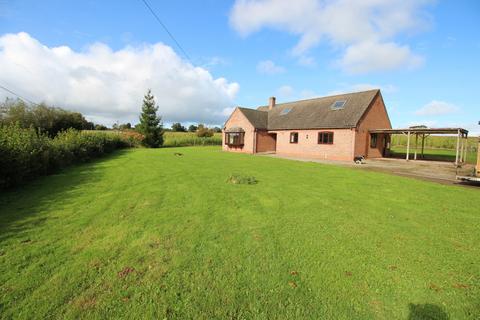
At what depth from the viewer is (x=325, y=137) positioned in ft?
68.6

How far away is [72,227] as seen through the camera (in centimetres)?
461

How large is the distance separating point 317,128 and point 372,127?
491cm

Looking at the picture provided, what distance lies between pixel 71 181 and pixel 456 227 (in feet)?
40.4

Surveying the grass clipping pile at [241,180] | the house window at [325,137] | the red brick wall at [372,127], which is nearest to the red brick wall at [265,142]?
the house window at [325,137]

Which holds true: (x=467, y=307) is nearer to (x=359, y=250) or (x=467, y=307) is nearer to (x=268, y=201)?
(x=359, y=250)

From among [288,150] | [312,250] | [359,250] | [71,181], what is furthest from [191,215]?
[288,150]

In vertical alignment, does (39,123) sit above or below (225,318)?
above

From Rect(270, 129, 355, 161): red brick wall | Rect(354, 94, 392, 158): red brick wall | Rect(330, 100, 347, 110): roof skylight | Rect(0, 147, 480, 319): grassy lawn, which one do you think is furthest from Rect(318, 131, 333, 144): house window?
Rect(0, 147, 480, 319): grassy lawn

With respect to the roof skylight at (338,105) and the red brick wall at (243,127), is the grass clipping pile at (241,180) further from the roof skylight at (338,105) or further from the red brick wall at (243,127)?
the roof skylight at (338,105)

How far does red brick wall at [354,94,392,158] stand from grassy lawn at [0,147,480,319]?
1321 cm

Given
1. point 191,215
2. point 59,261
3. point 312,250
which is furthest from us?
point 191,215

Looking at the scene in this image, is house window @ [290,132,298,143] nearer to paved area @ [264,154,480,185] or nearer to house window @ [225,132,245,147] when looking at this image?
house window @ [225,132,245,147]

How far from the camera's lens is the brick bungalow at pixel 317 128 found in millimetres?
19453

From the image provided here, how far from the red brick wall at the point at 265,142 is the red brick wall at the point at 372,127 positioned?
10.4 m
